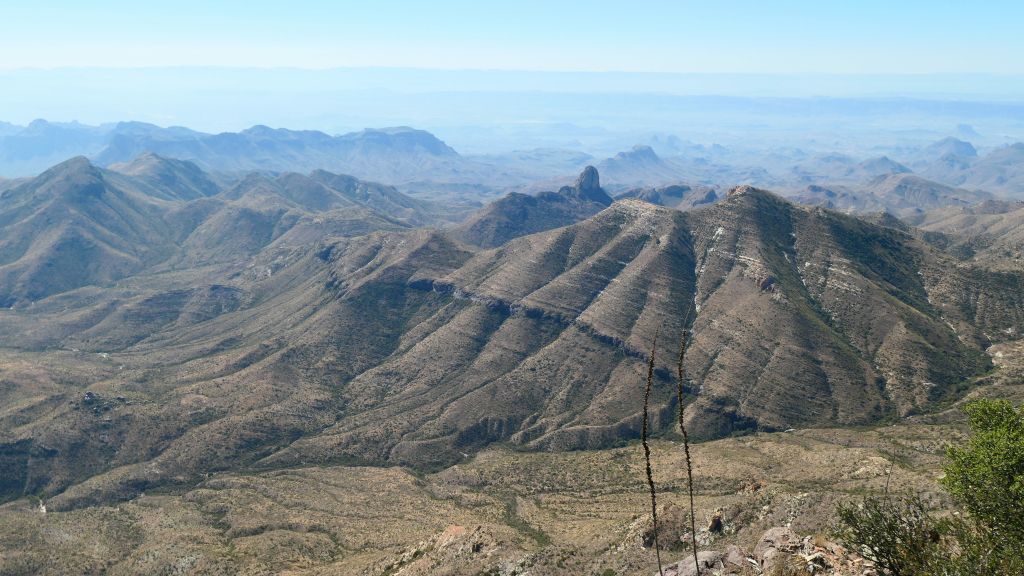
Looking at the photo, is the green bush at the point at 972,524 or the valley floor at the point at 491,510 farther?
the valley floor at the point at 491,510

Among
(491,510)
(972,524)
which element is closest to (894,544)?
(972,524)

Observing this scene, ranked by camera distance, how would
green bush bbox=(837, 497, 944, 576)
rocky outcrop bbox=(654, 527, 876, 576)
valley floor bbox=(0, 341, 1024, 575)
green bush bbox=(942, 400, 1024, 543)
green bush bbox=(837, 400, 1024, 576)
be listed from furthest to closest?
1. valley floor bbox=(0, 341, 1024, 575)
2. rocky outcrop bbox=(654, 527, 876, 576)
3. green bush bbox=(942, 400, 1024, 543)
4. green bush bbox=(837, 497, 944, 576)
5. green bush bbox=(837, 400, 1024, 576)

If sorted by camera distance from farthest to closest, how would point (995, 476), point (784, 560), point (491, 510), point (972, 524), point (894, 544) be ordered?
point (491, 510), point (972, 524), point (784, 560), point (995, 476), point (894, 544)

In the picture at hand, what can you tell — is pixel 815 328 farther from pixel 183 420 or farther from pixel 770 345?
pixel 183 420

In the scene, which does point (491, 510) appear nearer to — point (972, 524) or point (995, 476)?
point (972, 524)

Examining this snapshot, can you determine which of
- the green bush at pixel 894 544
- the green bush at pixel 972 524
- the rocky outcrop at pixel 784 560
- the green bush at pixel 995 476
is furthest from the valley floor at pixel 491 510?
the green bush at pixel 894 544

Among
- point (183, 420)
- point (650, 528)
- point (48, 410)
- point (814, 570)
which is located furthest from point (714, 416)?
point (48, 410)

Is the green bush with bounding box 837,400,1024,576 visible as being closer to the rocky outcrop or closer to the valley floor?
the rocky outcrop

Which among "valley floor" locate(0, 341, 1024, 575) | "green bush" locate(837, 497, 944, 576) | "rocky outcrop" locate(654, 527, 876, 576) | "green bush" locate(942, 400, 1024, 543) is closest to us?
"green bush" locate(837, 497, 944, 576)

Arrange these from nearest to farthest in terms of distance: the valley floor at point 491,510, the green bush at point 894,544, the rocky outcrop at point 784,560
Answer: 1. the green bush at point 894,544
2. the rocky outcrop at point 784,560
3. the valley floor at point 491,510

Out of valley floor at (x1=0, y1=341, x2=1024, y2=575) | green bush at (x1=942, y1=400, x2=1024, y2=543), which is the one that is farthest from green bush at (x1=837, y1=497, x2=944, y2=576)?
valley floor at (x1=0, y1=341, x2=1024, y2=575)

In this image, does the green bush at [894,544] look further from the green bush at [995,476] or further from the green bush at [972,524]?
the green bush at [995,476]
